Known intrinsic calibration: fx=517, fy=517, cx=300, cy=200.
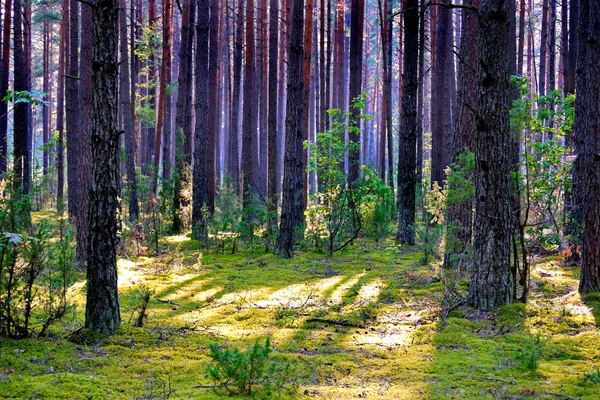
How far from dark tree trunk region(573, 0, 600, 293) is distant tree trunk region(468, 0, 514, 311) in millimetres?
1138

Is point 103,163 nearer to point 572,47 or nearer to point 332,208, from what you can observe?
point 332,208

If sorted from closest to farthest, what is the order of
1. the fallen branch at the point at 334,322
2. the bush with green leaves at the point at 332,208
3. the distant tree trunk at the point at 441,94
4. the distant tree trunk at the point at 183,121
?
the fallen branch at the point at 334,322, the bush with green leaves at the point at 332,208, the distant tree trunk at the point at 183,121, the distant tree trunk at the point at 441,94

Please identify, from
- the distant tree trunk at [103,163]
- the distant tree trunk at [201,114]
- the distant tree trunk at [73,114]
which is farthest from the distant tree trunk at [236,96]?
the distant tree trunk at [103,163]

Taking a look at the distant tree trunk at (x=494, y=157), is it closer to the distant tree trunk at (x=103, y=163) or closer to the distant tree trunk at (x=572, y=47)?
the distant tree trunk at (x=103, y=163)

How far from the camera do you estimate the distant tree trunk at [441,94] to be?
14797 mm

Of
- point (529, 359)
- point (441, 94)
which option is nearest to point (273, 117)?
point (441, 94)

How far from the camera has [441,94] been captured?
51.2ft

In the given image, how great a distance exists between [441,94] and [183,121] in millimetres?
7913

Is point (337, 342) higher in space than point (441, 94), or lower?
lower

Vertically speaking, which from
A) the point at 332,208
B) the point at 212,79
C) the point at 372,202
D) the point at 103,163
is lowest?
the point at 332,208

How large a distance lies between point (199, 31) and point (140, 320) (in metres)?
10.3

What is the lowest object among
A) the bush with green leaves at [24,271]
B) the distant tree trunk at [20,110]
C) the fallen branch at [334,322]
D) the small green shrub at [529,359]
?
the fallen branch at [334,322]

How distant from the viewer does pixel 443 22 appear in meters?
14.8

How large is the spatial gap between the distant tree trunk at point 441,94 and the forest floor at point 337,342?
779 cm
